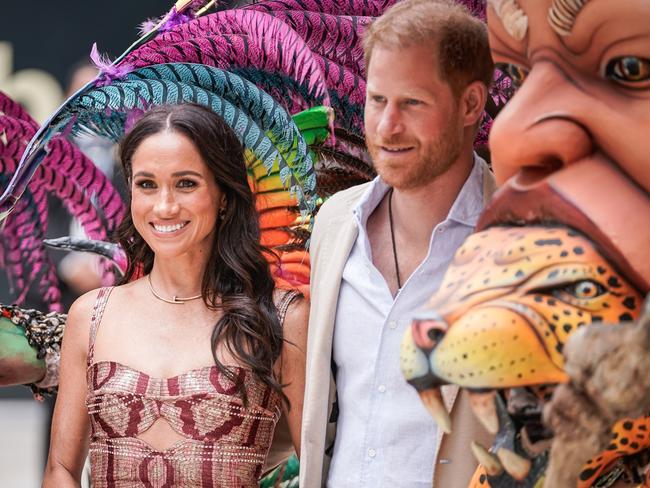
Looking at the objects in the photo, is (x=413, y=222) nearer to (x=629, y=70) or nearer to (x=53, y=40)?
(x=629, y=70)

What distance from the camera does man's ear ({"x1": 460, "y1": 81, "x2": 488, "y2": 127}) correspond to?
5.98 feet

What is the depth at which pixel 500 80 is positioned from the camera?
6.79ft

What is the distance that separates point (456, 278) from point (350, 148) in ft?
4.58

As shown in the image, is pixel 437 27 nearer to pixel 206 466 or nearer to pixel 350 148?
pixel 350 148

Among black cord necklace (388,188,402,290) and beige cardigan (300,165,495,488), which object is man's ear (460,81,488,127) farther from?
black cord necklace (388,188,402,290)

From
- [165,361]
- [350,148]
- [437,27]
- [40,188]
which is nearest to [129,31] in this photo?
[40,188]

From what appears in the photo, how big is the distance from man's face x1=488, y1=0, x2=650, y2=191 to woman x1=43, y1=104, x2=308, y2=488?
1069 millimetres

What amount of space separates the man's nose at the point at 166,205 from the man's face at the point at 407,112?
54cm

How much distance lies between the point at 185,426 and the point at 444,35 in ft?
3.23

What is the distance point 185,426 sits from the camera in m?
2.11

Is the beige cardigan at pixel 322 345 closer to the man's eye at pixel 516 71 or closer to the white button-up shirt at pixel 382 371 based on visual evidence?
the white button-up shirt at pixel 382 371

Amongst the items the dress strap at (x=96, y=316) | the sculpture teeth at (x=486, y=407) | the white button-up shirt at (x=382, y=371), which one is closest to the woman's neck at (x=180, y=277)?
the dress strap at (x=96, y=316)

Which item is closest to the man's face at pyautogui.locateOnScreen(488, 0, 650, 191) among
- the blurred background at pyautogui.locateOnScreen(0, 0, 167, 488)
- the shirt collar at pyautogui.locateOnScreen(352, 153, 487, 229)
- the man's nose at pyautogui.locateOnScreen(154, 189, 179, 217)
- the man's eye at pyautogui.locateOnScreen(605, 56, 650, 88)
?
the man's eye at pyautogui.locateOnScreen(605, 56, 650, 88)

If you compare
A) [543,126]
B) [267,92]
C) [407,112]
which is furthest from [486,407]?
[267,92]
